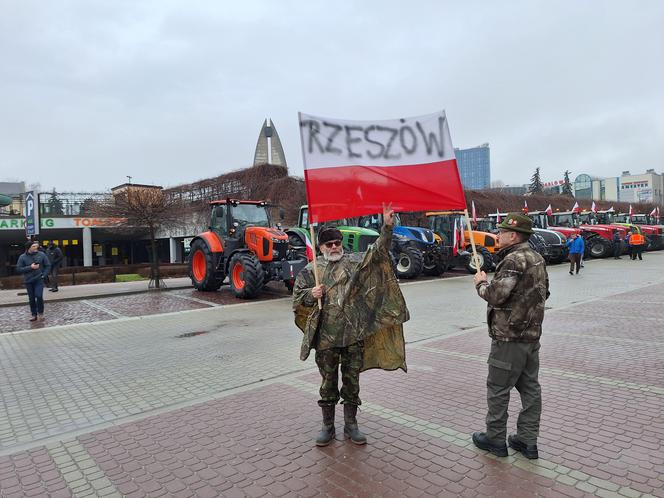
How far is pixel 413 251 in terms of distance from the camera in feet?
55.1

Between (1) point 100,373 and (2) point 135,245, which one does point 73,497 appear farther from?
(2) point 135,245

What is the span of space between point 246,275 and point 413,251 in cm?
703

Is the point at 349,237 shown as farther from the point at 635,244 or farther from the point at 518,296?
the point at 635,244

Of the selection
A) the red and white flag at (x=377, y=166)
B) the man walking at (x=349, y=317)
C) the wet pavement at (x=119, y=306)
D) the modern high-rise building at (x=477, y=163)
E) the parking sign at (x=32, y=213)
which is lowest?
the wet pavement at (x=119, y=306)

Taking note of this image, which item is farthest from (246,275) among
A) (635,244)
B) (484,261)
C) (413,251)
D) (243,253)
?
(635,244)

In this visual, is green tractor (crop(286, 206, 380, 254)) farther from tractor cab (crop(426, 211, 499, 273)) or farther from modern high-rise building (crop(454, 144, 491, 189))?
modern high-rise building (crop(454, 144, 491, 189))

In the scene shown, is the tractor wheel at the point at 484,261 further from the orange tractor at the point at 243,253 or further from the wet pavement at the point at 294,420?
the wet pavement at the point at 294,420

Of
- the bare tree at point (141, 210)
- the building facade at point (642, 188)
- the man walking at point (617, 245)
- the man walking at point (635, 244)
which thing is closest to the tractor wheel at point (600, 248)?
the man walking at point (617, 245)

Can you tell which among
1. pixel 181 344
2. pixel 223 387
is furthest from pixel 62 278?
pixel 223 387

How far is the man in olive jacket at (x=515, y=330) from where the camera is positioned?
10.6 ft

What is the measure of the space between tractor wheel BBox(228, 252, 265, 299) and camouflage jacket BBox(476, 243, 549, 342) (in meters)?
9.14

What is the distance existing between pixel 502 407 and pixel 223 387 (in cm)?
306

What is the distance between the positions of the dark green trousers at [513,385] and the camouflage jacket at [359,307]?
720mm

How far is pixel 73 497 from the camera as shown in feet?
9.97
